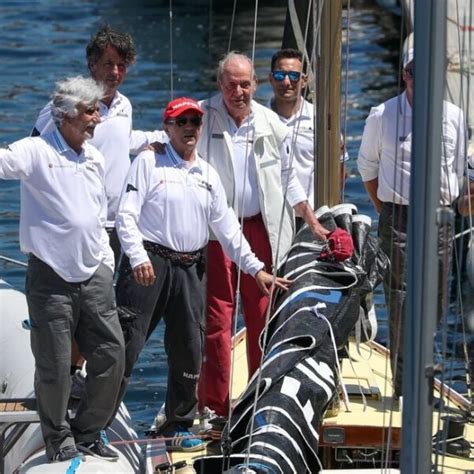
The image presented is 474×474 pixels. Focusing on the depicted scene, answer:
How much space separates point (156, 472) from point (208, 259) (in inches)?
43.3

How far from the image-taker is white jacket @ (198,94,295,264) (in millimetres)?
8102

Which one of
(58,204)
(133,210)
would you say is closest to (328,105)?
(133,210)

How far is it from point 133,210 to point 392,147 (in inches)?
57.1

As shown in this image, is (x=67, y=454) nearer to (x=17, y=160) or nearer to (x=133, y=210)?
(x=133, y=210)

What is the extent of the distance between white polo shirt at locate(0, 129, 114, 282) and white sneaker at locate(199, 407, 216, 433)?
127cm

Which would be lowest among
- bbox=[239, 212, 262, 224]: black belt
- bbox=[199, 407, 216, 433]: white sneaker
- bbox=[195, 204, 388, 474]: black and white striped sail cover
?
bbox=[199, 407, 216, 433]: white sneaker

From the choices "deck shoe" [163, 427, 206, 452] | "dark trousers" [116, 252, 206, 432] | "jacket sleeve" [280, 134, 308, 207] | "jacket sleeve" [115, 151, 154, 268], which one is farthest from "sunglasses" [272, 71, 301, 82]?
"deck shoe" [163, 427, 206, 452]

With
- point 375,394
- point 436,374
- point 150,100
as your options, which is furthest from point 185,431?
point 150,100

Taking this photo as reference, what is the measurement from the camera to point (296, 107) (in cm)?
882

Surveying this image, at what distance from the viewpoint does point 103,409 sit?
24.8ft

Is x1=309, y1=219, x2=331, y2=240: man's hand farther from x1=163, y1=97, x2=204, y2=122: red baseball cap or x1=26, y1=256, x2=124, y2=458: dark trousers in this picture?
x1=26, y1=256, x2=124, y2=458: dark trousers

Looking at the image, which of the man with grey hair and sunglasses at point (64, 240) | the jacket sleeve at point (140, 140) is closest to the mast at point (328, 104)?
the jacket sleeve at point (140, 140)

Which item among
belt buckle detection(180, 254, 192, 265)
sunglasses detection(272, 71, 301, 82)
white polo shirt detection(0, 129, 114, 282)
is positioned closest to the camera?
white polo shirt detection(0, 129, 114, 282)

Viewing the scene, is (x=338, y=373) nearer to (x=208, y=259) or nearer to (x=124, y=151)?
(x=208, y=259)
